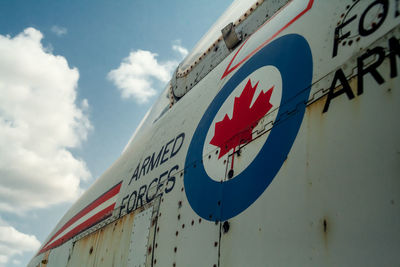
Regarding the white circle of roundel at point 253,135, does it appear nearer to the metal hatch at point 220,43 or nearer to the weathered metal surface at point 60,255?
the metal hatch at point 220,43

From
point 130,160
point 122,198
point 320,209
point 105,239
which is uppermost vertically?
point 130,160

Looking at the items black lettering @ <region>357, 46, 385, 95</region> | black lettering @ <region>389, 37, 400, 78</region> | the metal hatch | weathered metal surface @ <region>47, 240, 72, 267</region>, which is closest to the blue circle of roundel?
black lettering @ <region>357, 46, 385, 95</region>

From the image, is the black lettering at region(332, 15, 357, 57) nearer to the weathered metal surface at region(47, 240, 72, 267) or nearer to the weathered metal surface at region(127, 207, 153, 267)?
the weathered metal surface at region(127, 207, 153, 267)

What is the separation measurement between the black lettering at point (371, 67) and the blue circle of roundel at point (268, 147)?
286 millimetres

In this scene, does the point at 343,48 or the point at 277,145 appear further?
the point at 277,145

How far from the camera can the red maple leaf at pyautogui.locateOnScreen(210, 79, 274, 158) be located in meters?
1.85

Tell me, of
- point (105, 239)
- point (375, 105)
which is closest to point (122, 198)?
point (105, 239)

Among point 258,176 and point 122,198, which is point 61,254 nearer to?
point 122,198

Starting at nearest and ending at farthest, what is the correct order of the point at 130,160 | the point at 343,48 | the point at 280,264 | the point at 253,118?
the point at 280,264 < the point at 343,48 < the point at 253,118 < the point at 130,160

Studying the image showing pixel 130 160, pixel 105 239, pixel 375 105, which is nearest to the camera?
pixel 375 105

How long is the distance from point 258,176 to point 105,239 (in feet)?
7.16

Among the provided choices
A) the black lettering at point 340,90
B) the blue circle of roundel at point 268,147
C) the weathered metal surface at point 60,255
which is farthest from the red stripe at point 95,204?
the black lettering at point 340,90

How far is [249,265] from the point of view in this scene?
1.50 m

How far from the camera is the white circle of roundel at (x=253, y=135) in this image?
176 cm
